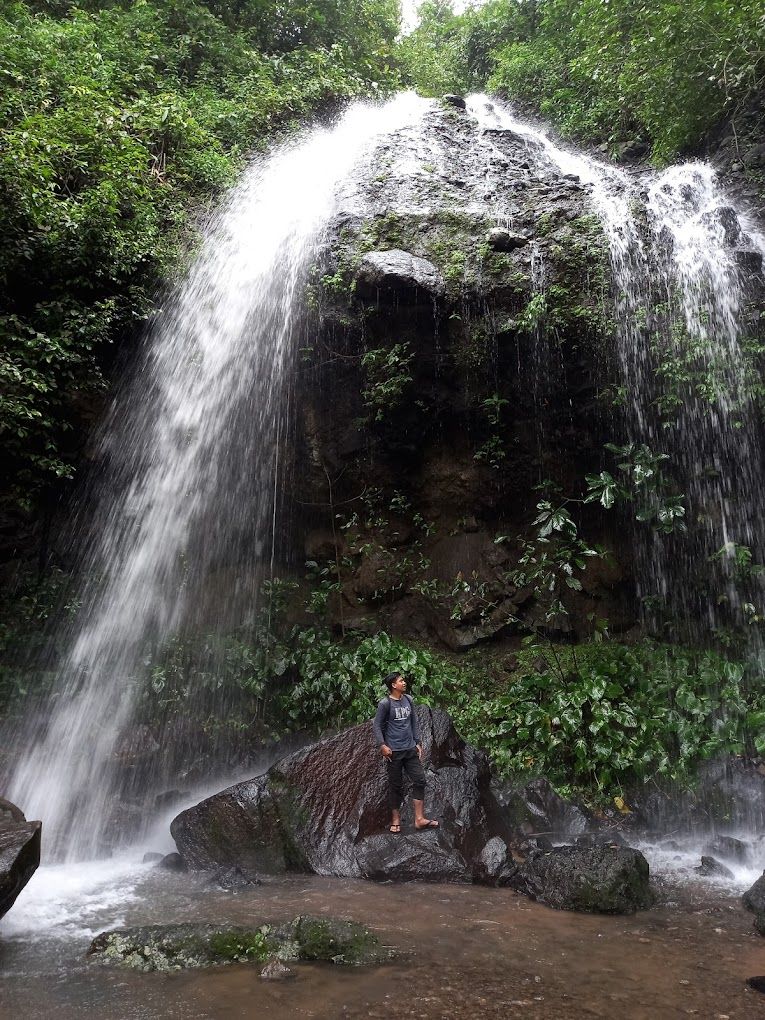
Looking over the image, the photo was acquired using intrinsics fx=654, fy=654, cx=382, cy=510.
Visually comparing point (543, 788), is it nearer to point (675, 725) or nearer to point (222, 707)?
point (675, 725)

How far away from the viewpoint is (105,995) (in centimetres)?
323

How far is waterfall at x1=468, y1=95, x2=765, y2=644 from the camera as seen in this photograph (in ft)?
24.7

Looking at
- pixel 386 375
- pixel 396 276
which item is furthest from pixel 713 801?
pixel 396 276

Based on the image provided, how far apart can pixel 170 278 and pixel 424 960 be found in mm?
8862

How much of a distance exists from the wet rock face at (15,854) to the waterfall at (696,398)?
6.87 meters

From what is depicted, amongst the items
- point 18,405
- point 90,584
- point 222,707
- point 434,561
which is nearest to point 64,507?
point 90,584

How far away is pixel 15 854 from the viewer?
4242 millimetres

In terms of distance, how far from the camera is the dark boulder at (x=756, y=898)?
4.25 m

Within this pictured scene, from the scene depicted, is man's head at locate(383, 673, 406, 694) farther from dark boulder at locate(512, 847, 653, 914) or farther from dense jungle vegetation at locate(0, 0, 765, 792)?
dense jungle vegetation at locate(0, 0, 765, 792)

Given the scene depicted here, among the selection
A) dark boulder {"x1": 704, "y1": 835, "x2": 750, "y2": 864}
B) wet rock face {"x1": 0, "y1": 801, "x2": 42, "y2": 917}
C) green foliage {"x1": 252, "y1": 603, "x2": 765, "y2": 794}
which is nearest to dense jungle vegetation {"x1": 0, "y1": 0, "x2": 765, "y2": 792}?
green foliage {"x1": 252, "y1": 603, "x2": 765, "y2": 794}

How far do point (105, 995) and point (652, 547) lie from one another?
7.28 metres

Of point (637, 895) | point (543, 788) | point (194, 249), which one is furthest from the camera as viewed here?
point (194, 249)

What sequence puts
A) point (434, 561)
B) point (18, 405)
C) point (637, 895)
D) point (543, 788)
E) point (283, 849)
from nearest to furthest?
point (637, 895), point (283, 849), point (543, 788), point (18, 405), point (434, 561)

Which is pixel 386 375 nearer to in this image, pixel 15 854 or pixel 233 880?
pixel 233 880
